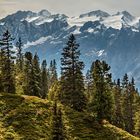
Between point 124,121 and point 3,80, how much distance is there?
4516 centimetres

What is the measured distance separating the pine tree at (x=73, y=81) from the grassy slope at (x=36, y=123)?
6.01 metres

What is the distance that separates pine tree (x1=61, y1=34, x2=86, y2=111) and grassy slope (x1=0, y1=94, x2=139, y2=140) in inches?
237

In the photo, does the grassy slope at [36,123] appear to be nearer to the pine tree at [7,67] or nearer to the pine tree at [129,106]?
the pine tree at [7,67]

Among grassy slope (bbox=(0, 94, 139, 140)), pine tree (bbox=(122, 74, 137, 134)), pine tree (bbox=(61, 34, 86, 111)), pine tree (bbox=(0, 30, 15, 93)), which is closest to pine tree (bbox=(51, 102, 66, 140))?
grassy slope (bbox=(0, 94, 139, 140))

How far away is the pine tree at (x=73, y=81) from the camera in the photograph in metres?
85.7

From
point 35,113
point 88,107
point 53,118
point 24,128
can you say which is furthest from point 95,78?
point 53,118

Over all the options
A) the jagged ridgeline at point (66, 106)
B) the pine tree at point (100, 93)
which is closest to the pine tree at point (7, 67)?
the jagged ridgeline at point (66, 106)

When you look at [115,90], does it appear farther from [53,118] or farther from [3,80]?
[53,118]

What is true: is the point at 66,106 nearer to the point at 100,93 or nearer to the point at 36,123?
the point at 100,93

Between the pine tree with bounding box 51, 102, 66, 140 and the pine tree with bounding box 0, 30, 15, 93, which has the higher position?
the pine tree with bounding box 0, 30, 15, 93

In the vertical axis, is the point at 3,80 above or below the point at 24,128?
above

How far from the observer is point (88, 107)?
87.9 meters

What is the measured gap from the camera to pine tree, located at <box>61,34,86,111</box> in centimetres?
8569

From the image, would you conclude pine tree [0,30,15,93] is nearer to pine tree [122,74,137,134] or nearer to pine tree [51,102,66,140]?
pine tree [122,74,137,134]
